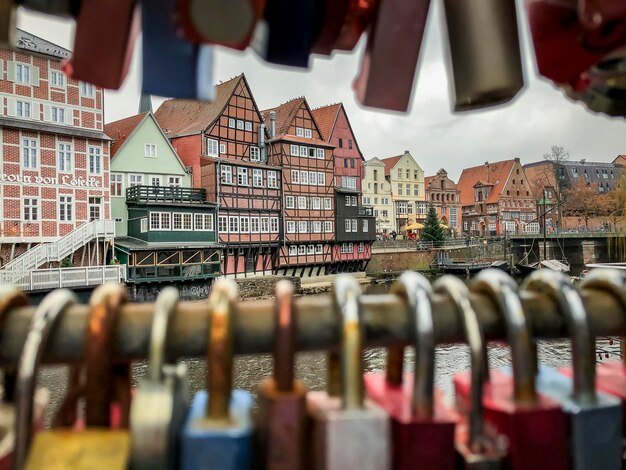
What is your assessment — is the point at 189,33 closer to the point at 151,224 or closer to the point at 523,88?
the point at 523,88

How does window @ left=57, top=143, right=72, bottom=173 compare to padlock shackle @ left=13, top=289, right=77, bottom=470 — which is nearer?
padlock shackle @ left=13, top=289, right=77, bottom=470

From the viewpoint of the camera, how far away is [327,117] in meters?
42.1

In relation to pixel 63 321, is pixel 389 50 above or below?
above

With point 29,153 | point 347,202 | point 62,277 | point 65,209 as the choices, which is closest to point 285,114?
point 347,202

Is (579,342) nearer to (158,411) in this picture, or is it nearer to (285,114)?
(158,411)

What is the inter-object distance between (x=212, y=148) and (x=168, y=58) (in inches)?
1197

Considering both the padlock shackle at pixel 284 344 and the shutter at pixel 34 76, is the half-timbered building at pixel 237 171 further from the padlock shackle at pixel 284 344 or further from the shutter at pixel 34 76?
the padlock shackle at pixel 284 344

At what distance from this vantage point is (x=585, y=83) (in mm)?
910

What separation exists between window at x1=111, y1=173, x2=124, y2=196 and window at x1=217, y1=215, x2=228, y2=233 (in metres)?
5.88

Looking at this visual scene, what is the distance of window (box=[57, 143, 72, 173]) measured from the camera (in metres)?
24.0

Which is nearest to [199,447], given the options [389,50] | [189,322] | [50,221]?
[189,322]

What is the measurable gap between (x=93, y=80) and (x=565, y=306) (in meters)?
0.91

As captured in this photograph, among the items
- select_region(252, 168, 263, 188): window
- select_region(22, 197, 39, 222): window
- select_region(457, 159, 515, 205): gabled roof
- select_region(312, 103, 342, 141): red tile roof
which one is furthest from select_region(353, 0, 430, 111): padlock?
select_region(457, 159, 515, 205): gabled roof

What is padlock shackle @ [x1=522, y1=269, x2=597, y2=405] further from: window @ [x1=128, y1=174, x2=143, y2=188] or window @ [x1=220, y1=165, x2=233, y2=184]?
window @ [x1=128, y1=174, x2=143, y2=188]
